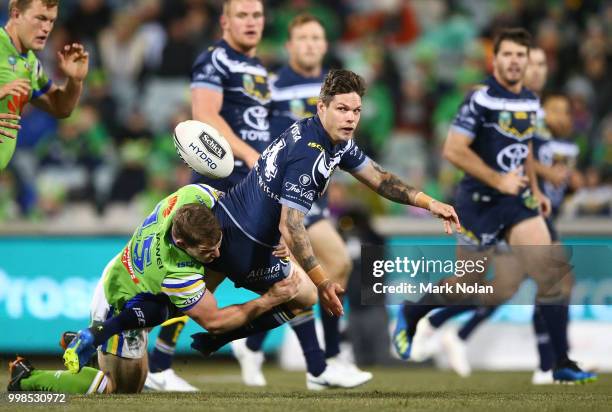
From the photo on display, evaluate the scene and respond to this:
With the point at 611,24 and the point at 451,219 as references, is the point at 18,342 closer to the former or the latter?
the point at 451,219

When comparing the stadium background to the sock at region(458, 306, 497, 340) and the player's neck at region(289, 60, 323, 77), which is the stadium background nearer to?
the sock at region(458, 306, 497, 340)

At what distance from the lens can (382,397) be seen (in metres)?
6.98

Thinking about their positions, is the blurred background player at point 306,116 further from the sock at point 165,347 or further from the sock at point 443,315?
the sock at point 165,347

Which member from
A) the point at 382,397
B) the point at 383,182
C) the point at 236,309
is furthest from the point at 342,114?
the point at 382,397

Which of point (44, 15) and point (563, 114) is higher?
point (44, 15)

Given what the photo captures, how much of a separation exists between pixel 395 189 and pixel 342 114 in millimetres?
701

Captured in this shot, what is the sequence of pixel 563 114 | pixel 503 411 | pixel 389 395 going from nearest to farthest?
pixel 503 411 → pixel 389 395 → pixel 563 114

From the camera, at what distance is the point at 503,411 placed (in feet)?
19.7

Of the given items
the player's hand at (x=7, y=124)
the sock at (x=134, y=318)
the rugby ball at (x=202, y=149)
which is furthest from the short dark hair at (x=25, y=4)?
the sock at (x=134, y=318)

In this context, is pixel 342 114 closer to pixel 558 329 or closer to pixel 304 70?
pixel 304 70

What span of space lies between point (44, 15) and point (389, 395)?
3524 millimetres

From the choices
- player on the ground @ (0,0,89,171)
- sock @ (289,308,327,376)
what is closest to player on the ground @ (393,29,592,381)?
sock @ (289,308,327,376)

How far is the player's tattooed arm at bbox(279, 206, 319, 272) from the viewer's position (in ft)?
21.2

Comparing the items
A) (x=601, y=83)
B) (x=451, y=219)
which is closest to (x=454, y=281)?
(x=451, y=219)
